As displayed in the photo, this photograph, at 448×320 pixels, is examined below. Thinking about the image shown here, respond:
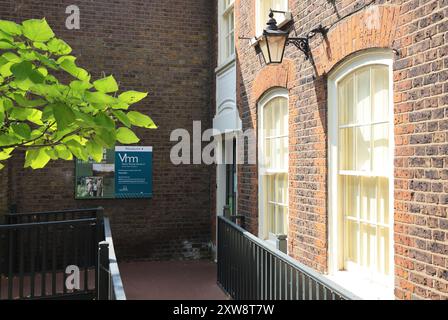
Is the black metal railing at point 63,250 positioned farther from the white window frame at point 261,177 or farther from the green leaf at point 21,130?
the green leaf at point 21,130

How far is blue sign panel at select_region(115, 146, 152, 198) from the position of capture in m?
9.31

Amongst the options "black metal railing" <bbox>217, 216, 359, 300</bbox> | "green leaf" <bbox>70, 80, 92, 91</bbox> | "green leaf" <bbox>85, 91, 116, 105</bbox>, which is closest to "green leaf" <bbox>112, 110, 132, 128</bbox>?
"green leaf" <bbox>85, 91, 116, 105</bbox>

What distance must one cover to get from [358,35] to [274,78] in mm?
2032

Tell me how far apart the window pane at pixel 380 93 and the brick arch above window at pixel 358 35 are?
25 cm

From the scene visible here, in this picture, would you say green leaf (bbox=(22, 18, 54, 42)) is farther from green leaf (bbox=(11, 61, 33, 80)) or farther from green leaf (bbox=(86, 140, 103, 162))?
green leaf (bbox=(86, 140, 103, 162))

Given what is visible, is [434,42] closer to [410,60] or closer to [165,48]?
[410,60]

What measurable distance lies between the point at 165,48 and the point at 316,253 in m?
6.08

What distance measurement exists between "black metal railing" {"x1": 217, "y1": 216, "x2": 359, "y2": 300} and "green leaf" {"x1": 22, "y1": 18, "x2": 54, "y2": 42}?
239 centimetres

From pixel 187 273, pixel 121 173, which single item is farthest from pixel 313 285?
pixel 121 173

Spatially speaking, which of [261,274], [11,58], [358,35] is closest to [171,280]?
[261,274]

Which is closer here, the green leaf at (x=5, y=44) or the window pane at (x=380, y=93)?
the green leaf at (x=5, y=44)

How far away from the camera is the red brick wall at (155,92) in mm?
9078

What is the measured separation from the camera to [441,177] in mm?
3275

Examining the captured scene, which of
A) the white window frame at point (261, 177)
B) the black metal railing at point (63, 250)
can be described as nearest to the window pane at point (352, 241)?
the white window frame at point (261, 177)
